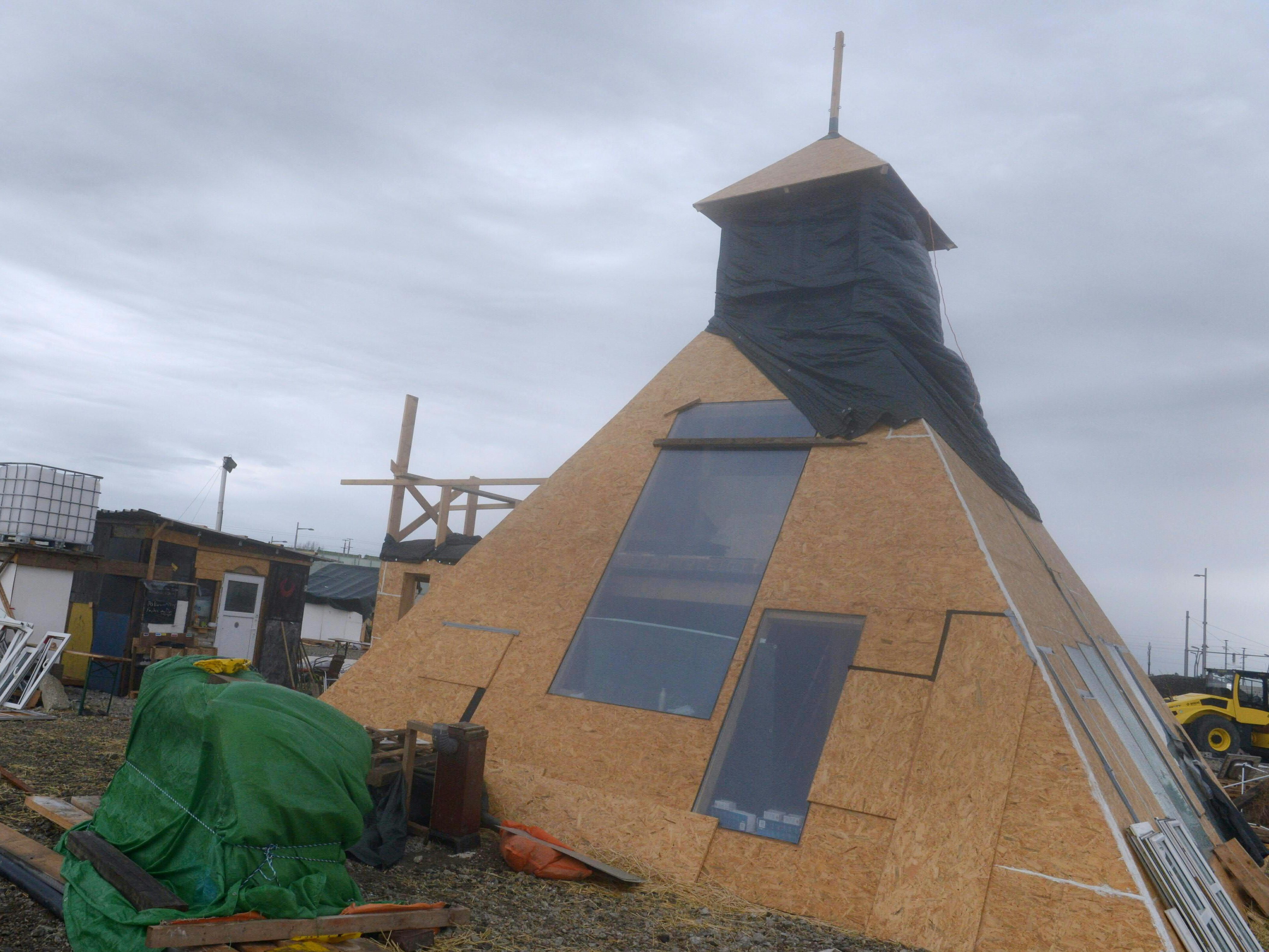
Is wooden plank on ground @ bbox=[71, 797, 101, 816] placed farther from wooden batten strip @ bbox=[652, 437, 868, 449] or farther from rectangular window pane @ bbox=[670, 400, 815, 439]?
rectangular window pane @ bbox=[670, 400, 815, 439]

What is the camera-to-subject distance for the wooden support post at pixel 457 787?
20.6 feet

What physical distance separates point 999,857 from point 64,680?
14.1 meters

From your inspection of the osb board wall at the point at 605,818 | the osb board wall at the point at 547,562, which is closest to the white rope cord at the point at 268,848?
the osb board wall at the point at 605,818

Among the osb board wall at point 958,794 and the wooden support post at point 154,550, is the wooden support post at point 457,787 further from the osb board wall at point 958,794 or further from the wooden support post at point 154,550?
the wooden support post at point 154,550

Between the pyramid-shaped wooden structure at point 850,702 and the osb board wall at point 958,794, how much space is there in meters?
0.01

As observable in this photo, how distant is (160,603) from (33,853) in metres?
10.0

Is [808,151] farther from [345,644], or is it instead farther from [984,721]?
[345,644]

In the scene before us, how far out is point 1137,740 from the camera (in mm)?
7086

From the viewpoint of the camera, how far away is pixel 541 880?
572 centimetres

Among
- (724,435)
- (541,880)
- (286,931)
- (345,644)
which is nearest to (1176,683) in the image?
(345,644)

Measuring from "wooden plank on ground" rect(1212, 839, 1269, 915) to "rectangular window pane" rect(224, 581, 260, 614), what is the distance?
14.7 m

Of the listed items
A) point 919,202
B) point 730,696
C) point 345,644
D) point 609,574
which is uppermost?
point 919,202

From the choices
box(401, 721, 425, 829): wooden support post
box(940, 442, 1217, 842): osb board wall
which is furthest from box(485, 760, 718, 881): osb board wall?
box(940, 442, 1217, 842): osb board wall

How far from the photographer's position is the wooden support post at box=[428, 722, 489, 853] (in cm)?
627
